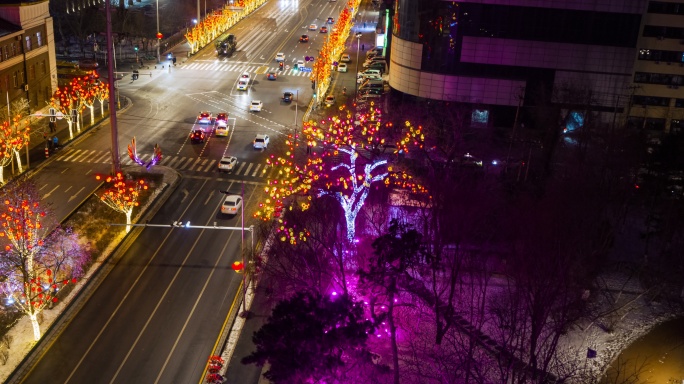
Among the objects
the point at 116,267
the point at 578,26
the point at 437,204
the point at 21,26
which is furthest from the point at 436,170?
the point at 21,26

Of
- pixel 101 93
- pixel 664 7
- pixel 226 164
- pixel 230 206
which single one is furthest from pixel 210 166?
pixel 664 7

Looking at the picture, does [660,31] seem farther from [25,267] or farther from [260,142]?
[25,267]

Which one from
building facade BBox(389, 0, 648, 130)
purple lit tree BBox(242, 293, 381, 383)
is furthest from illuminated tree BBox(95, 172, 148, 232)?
building facade BBox(389, 0, 648, 130)

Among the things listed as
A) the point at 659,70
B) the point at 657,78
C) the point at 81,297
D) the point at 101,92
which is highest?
the point at 659,70

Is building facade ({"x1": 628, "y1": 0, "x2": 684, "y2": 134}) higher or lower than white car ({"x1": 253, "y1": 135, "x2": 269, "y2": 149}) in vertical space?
higher

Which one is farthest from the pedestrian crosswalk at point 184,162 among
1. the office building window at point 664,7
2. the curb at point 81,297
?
the office building window at point 664,7

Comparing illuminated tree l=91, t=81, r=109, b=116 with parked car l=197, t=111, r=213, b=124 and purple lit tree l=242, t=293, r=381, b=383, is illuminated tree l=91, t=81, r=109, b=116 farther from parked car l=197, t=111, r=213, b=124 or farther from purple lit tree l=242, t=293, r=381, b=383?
purple lit tree l=242, t=293, r=381, b=383

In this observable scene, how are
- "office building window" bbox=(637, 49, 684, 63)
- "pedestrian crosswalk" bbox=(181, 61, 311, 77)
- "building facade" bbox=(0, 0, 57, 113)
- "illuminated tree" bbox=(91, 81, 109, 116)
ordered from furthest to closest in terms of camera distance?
"pedestrian crosswalk" bbox=(181, 61, 311, 77) < "office building window" bbox=(637, 49, 684, 63) < "illuminated tree" bbox=(91, 81, 109, 116) < "building facade" bbox=(0, 0, 57, 113)
